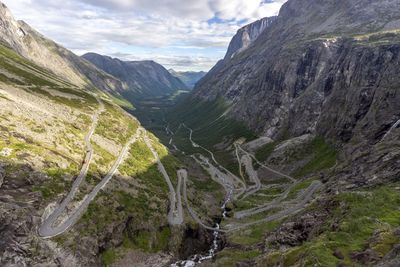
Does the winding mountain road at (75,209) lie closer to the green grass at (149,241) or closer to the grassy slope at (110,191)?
the grassy slope at (110,191)

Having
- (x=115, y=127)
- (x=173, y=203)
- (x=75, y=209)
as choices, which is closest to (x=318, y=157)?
(x=173, y=203)

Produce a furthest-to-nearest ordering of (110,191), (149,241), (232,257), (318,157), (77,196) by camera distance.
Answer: (318,157), (110,191), (149,241), (77,196), (232,257)

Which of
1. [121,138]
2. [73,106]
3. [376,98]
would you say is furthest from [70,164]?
[376,98]

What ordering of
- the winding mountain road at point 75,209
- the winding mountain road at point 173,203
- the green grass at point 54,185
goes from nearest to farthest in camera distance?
the winding mountain road at point 75,209 < the green grass at point 54,185 < the winding mountain road at point 173,203

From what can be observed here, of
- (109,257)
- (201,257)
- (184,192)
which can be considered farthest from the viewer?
(184,192)

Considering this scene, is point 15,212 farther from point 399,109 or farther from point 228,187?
point 399,109

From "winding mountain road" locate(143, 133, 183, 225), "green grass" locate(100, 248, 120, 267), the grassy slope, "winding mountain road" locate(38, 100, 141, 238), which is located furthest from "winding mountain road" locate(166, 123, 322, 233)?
"green grass" locate(100, 248, 120, 267)

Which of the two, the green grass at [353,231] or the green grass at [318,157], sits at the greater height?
the green grass at [353,231]

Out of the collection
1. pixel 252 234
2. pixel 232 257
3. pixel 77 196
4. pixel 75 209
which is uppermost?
pixel 77 196

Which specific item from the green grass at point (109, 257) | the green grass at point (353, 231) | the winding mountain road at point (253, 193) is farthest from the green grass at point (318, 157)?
the green grass at point (109, 257)

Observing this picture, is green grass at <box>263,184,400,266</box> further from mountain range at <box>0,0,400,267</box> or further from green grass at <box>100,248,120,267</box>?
green grass at <box>100,248,120,267</box>

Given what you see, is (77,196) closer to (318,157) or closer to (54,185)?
(54,185)

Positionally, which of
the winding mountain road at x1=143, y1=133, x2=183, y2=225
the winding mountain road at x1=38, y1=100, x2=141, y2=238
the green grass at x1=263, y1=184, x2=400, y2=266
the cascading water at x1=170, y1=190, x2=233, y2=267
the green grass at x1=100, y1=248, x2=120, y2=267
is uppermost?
the green grass at x1=263, y1=184, x2=400, y2=266
